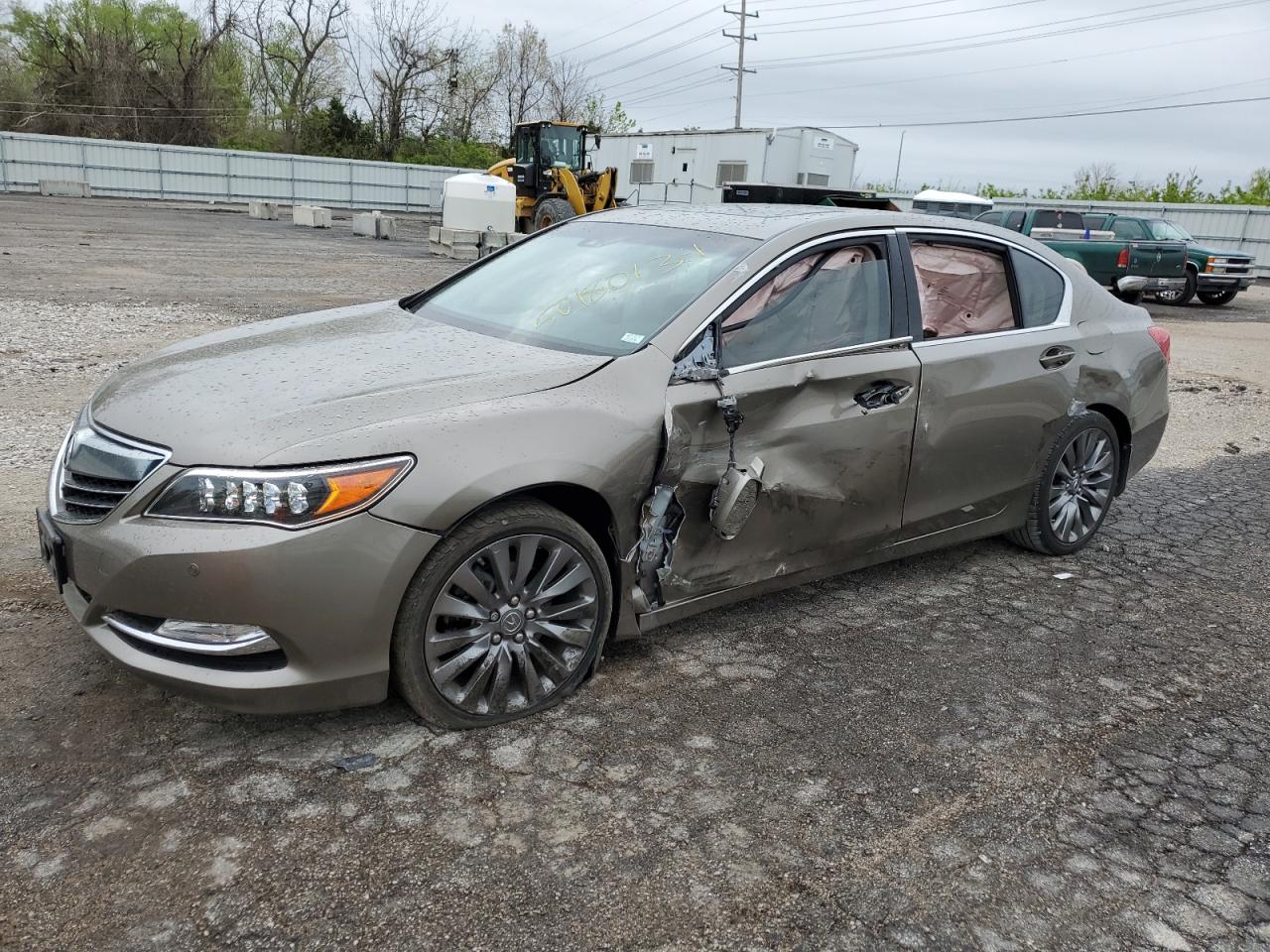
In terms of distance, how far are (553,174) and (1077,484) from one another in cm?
2211

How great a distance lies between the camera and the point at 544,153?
26.3m

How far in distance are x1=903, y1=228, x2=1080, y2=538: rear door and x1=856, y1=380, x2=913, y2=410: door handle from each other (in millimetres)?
130

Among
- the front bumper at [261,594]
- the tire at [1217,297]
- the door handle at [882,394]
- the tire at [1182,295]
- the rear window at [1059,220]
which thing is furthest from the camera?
the tire at [1217,297]

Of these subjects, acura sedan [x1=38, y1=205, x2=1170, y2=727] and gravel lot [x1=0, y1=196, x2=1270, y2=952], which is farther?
acura sedan [x1=38, y1=205, x2=1170, y2=727]

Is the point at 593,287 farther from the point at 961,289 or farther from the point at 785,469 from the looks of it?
the point at 961,289

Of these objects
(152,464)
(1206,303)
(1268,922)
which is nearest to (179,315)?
(152,464)

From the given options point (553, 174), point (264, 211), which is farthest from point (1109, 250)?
point (264, 211)

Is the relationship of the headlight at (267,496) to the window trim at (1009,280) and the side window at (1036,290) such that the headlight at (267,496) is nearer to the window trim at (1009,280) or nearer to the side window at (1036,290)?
the window trim at (1009,280)

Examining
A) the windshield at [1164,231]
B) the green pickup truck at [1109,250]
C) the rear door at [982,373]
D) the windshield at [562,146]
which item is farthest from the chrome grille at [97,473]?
the windshield at [562,146]

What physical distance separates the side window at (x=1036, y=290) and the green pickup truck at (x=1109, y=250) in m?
15.7

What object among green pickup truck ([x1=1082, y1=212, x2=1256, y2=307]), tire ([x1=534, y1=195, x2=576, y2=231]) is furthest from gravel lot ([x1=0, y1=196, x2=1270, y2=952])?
tire ([x1=534, y1=195, x2=576, y2=231])

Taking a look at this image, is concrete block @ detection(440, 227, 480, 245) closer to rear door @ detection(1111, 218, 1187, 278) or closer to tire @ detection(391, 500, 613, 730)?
rear door @ detection(1111, 218, 1187, 278)

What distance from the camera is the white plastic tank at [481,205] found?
23.0 m

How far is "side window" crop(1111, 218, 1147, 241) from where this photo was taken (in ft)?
65.6
